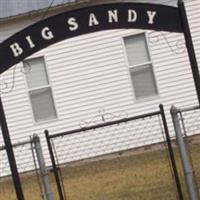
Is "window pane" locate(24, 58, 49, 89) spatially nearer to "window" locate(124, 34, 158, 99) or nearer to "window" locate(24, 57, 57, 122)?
"window" locate(24, 57, 57, 122)

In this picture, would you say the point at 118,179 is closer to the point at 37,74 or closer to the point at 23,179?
the point at 23,179

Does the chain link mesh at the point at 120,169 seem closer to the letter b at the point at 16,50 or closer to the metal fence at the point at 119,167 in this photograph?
the metal fence at the point at 119,167

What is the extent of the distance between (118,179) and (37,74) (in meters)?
5.78

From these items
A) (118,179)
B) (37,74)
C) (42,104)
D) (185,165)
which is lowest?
(118,179)

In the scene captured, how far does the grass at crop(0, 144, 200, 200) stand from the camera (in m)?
10.9

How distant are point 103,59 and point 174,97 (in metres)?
2.14

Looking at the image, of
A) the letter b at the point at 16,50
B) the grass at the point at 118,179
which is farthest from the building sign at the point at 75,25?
the grass at the point at 118,179

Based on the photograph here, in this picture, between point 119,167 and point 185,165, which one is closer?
point 185,165

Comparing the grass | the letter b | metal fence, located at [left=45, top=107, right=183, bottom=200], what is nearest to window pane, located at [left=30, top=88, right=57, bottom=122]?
metal fence, located at [left=45, top=107, right=183, bottom=200]

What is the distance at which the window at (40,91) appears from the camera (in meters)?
17.6

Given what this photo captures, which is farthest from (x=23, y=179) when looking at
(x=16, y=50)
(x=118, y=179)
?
(x=16, y=50)

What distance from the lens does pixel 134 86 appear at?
56.9 feet

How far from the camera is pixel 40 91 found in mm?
17609

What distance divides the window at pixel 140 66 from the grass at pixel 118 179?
2.09m
